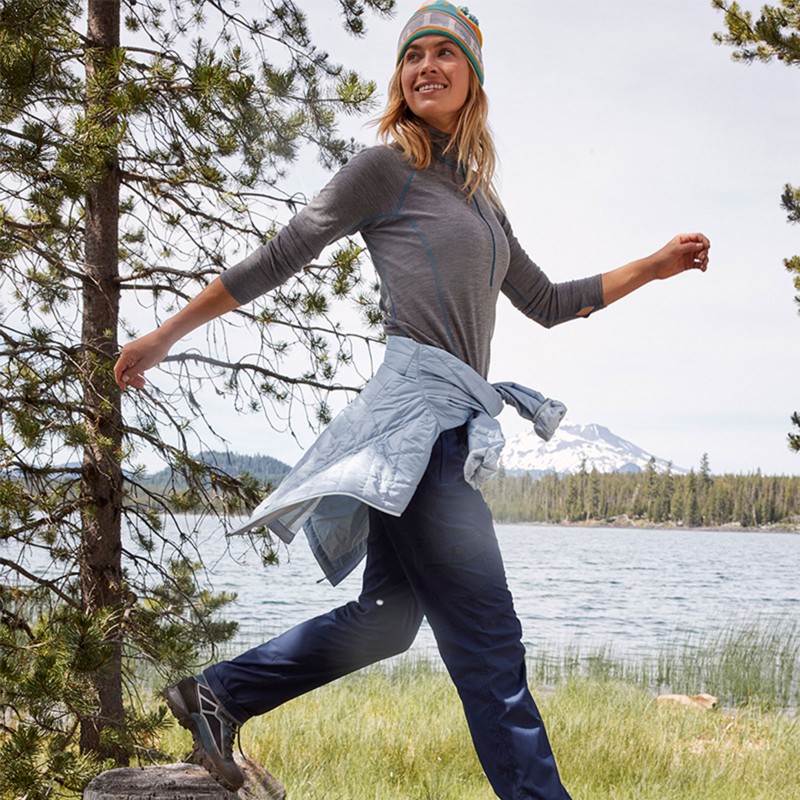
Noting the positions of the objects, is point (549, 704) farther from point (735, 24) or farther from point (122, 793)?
point (735, 24)

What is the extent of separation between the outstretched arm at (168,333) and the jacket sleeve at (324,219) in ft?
0.09

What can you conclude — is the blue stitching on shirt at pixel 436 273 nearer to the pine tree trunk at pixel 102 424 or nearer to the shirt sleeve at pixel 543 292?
the shirt sleeve at pixel 543 292

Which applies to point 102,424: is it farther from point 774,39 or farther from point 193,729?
point 774,39

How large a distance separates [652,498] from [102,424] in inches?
2096

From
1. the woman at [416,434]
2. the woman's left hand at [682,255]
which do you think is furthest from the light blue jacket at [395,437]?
the woman's left hand at [682,255]

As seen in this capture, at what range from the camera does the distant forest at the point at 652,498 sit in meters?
48.8

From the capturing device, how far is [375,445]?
162cm

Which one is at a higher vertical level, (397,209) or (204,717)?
(397,209)

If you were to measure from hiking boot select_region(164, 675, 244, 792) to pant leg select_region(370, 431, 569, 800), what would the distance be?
0.54 m

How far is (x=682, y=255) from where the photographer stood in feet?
6.31

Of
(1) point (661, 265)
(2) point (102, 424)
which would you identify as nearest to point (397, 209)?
(1) point (661, 265)

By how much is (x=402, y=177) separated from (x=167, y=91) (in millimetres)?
1718

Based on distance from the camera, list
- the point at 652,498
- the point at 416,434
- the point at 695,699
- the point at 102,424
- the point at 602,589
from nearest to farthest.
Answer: the point at 416,434, the point at 102,424, the point at 695,699, the point at 602,589, the point at 652,498

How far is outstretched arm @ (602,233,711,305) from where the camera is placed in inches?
75.5
